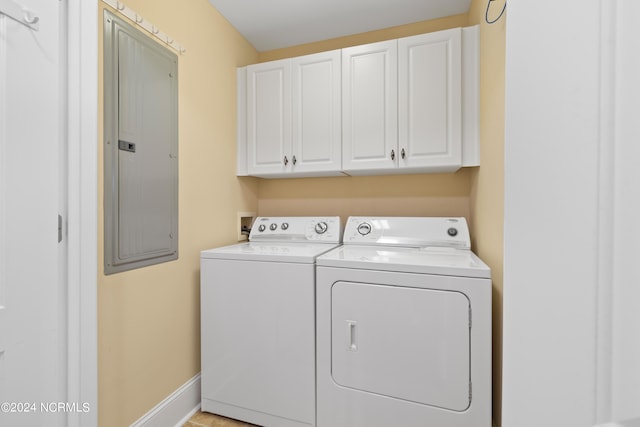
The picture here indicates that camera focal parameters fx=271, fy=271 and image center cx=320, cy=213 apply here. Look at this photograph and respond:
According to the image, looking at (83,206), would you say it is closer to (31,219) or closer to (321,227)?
(31,219)

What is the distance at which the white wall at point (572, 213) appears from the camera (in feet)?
0.80

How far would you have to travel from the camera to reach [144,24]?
4.48ft

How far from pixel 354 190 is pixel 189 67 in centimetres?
144

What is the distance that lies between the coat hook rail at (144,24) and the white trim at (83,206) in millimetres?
167

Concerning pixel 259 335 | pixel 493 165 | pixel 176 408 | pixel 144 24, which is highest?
pixel 144 24

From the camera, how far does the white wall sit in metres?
0.24

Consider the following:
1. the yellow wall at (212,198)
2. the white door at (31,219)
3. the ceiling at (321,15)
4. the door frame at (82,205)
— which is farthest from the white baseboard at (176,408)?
the ceiling at (321,15)

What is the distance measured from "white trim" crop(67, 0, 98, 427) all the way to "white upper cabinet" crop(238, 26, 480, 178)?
3.67 ft

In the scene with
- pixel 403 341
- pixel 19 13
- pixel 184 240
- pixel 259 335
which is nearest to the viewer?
pixel 19 13

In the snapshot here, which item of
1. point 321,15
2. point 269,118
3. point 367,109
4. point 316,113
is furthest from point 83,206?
point 321,15

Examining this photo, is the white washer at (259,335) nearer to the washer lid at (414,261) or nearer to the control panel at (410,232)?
the washer lid at (414,261)

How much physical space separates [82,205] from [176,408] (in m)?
1.23

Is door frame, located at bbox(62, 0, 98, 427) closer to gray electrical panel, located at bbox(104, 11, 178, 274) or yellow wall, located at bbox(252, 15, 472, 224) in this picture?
gray electrical panel, located at bbox(104, 11, 178, 274)

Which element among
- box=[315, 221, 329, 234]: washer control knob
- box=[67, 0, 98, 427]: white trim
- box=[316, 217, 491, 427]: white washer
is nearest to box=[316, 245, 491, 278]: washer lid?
box=[316, 217, 491, 427]: white washer
